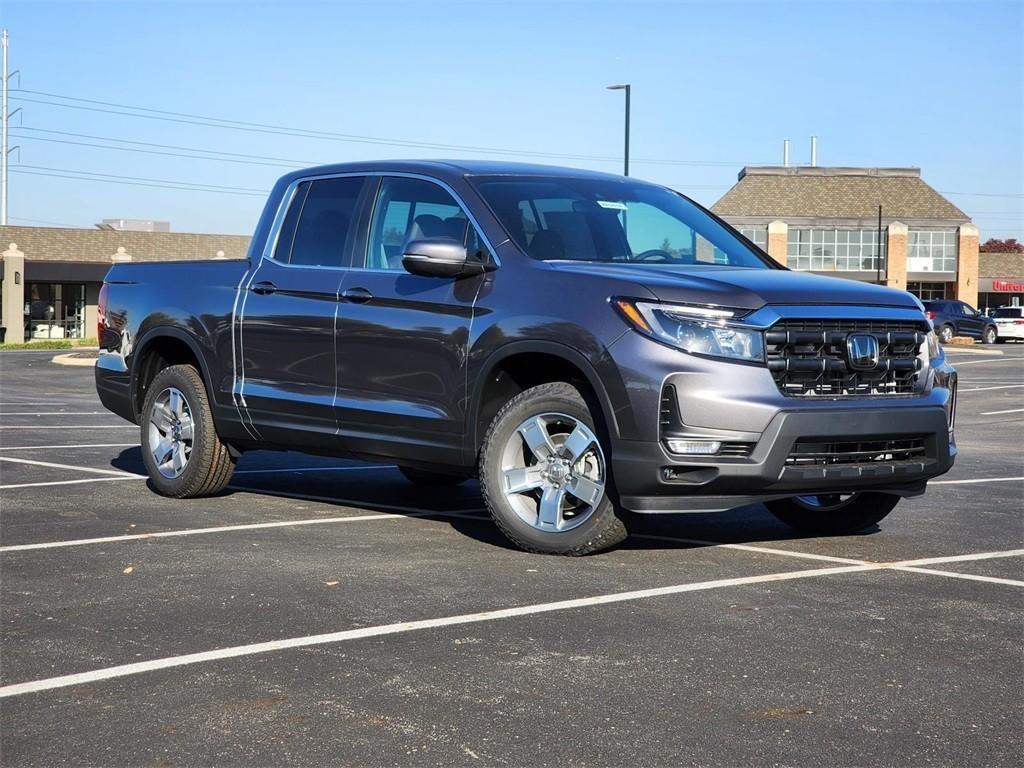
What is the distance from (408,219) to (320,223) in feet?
2.39

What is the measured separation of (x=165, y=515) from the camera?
8.48 meters

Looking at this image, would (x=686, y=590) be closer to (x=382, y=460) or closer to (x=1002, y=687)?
(x=1002, y=687)

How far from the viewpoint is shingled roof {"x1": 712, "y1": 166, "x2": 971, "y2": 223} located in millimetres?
89875

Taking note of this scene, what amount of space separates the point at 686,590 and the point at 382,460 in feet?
8.05

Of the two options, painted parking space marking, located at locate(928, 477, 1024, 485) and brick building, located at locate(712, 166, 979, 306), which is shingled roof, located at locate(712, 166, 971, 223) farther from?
painted parking space marking, located at locate(928, 477, 1024, 485)

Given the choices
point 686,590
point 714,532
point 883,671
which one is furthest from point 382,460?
point 883,671

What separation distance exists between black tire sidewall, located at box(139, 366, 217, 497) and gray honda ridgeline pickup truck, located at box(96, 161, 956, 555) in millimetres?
18

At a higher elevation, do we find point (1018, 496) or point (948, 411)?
point (948, 411)

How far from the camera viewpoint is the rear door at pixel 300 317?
8.27 m

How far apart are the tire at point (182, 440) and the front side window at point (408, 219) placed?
172cm

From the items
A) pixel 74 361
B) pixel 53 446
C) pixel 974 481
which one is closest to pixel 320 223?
pixel 53 446

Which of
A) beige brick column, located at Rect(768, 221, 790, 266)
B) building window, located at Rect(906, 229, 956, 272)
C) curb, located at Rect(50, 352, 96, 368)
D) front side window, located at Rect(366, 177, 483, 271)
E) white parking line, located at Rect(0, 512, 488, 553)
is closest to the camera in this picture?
white parking line, located at Rect(0, 512, 488, 553)

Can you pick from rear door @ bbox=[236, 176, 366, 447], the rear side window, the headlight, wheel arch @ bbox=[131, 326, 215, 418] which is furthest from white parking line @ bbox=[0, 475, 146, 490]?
the headlight

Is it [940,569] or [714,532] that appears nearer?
[940,569]
